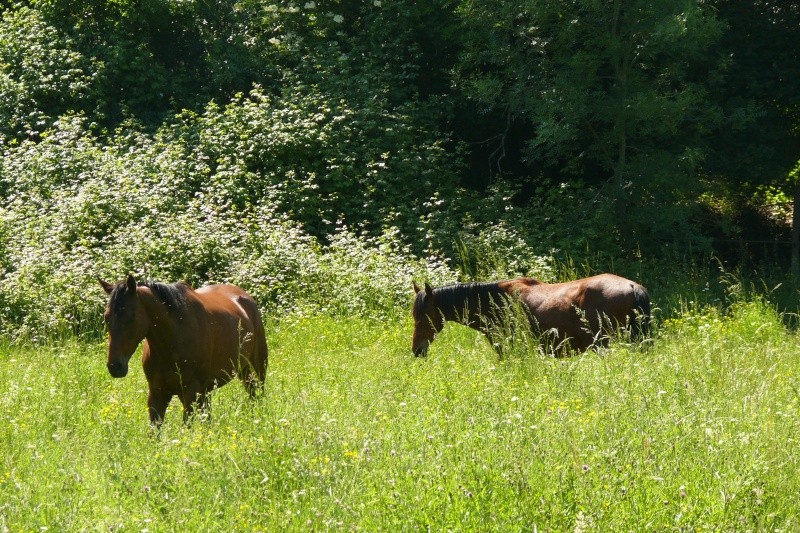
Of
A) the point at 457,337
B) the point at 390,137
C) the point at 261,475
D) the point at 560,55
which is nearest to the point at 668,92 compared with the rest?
the point at 560,55

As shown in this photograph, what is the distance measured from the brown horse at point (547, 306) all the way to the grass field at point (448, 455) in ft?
5.76

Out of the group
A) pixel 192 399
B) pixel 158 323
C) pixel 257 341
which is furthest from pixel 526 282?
pixel 158 323

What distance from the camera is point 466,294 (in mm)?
10109

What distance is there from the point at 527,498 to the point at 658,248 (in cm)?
1172

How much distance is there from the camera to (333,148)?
57.2ft

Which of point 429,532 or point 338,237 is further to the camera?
point 338,237

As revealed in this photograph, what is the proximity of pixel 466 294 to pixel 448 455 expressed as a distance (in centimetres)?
504

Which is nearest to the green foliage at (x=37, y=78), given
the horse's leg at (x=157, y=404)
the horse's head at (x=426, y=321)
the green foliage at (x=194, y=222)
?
the green foliage at (x=194, y=222)

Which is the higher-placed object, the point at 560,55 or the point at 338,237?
the point at 560,55

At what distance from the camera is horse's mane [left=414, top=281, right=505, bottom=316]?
10109 mm

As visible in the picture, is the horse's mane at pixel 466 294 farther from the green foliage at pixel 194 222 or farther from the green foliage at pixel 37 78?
the green foliage at pixel 37 78

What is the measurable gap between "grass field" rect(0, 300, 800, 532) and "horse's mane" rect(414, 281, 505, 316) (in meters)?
2.33

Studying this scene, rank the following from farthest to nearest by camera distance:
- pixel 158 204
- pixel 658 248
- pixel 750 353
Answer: pixel 658 248 → pixel 158 204 → pixel 750 353

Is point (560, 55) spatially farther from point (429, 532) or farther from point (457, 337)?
point (429, 532)
